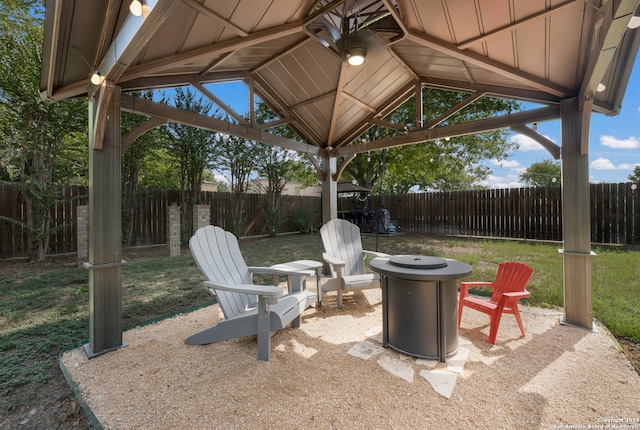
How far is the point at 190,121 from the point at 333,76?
1.96 meters

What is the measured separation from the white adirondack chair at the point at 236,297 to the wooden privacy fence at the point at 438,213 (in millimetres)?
5180

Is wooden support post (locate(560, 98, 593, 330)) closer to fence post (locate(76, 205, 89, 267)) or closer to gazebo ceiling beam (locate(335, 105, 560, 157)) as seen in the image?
gazebo ceiling beam (locate(335, 105, 560, 157))

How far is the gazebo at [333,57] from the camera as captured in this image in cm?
222

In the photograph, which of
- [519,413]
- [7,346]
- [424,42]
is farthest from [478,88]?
[7,346]

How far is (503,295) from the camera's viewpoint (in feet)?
8.71

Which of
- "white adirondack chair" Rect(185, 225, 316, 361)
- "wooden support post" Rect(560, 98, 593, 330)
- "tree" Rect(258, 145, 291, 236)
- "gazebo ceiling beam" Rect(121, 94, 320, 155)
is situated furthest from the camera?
"tree" Rect(258, 145, 291, 236)

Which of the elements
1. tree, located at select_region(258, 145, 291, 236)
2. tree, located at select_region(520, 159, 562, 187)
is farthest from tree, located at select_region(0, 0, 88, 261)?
tree, located at select_region(520, 159, 562, 187)

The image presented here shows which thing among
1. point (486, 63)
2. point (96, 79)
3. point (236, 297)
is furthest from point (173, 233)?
point (486, 63)

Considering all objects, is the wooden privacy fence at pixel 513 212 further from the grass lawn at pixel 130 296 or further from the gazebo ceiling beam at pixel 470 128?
the gazebo ceiling beam at pixel 470 128

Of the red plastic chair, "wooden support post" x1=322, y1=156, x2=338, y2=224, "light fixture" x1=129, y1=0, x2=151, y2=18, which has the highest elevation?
"light fixture" x1=129, y1=0, x2=151, y2=18

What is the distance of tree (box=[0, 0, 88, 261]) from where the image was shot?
18.1 feet

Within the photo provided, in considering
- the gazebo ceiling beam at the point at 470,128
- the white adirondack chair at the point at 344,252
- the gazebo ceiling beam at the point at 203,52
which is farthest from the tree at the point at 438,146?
the gazebo ceiling beam at the point at 203,52

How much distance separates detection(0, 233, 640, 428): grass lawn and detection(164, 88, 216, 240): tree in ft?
4.80

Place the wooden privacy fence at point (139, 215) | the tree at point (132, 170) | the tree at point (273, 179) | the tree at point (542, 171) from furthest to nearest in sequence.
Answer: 1. the tree at point (542, 171)
2. the tree at point (273, 179)
3. the tree at point (132, 170)
4. the wooden privacy fence at point (139, 215)
